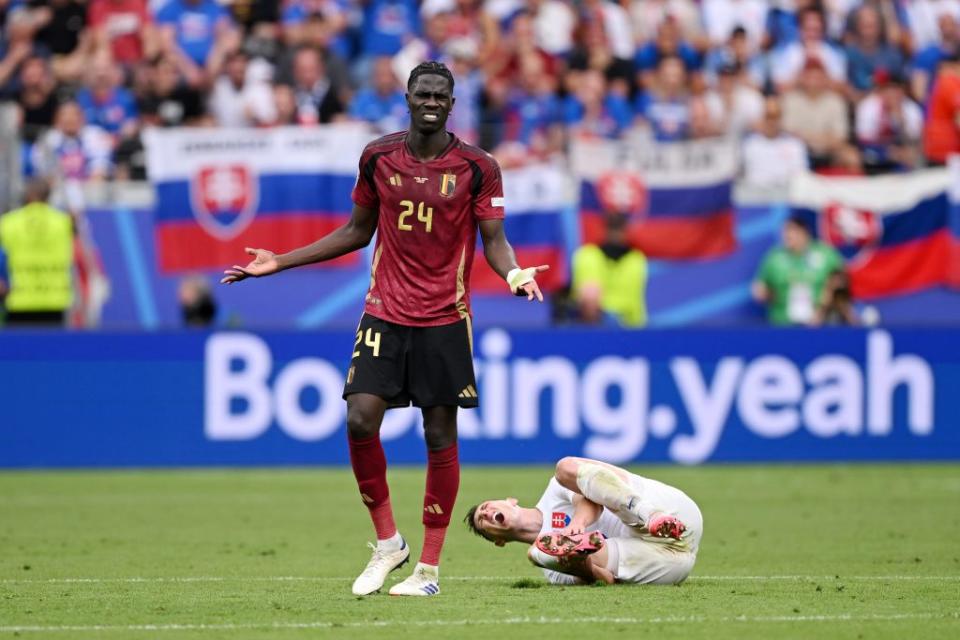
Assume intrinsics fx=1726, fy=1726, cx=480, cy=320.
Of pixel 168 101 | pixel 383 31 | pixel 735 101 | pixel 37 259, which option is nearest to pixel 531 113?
pixel 383 31

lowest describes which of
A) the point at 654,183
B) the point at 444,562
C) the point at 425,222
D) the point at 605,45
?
the point at 444,562

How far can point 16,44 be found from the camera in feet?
64.6

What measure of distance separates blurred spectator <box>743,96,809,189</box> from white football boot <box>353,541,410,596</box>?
37.8ft

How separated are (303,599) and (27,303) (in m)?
9.74

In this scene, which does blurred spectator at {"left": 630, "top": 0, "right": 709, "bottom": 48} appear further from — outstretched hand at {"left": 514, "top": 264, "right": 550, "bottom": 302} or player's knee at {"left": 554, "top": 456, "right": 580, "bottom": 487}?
outstretched hand at {"left": 514, "top": 264, "right": 550, "bottom": 302}

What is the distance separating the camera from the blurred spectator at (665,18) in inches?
821

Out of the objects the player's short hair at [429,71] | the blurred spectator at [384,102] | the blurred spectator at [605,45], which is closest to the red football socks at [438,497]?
the player's short hair at [429,71]

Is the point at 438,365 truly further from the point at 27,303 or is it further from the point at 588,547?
the point at 27,303

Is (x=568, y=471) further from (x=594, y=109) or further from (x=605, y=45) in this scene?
(x=605, y=45)

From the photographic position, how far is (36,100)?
61.8ft

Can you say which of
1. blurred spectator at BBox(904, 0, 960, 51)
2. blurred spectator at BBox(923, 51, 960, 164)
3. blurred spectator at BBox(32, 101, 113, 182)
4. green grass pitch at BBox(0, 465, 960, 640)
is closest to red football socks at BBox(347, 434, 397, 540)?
green grass pitch at BBox(0, 465, 960, 640)

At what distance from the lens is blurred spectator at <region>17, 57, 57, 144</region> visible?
738 inches

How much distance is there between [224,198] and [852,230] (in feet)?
22.7

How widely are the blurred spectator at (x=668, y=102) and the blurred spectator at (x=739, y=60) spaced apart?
2.15ft
